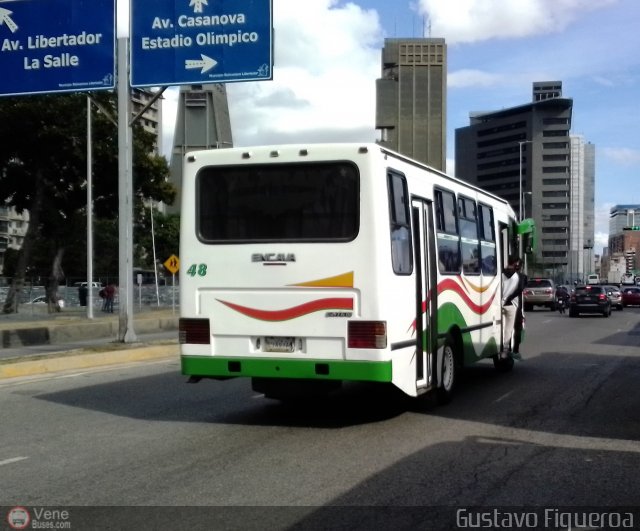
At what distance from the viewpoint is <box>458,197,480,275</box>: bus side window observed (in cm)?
1188

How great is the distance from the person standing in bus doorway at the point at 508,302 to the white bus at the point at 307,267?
472 cm

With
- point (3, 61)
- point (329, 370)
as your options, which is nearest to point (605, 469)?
point (329, 370)

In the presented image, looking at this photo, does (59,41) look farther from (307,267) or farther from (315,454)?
(315,454)

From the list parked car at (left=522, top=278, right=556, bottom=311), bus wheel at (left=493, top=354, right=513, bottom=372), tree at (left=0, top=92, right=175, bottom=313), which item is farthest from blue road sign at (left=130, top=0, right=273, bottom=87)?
parked car at (left=522, top=278, right=556, bottom=311)

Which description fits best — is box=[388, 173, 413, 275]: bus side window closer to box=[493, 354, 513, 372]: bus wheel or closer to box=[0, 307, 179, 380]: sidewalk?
box=[493, 354, 513, 372]: bus wheel

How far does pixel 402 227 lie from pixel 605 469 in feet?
11.7

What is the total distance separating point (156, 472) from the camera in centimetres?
712

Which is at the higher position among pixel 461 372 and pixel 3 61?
pixel 3 61

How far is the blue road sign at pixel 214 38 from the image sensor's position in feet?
55.9

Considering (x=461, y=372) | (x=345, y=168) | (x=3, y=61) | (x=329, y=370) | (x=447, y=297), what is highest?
(x=3, y=61)

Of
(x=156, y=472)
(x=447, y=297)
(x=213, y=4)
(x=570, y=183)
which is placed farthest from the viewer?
(x=570, y=183)

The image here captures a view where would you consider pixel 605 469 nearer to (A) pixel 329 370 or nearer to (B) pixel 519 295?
(A) pixel 329 370

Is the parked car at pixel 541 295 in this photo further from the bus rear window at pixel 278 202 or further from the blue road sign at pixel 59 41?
the bus rear window at pixel 278 202

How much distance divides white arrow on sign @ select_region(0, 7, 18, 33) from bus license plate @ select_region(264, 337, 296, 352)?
40.1 feet
